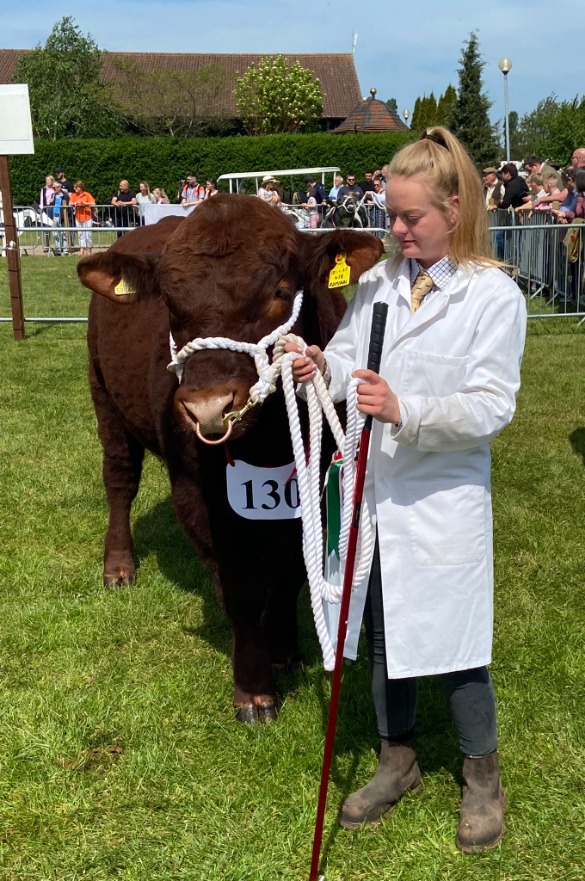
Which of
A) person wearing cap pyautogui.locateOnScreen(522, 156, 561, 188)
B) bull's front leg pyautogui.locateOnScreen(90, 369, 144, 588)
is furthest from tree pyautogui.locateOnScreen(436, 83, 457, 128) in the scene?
bull's front leg pyautogui.locateOnScreen(90, 369, 144, 588)

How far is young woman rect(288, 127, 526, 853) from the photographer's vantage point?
2.37 metres

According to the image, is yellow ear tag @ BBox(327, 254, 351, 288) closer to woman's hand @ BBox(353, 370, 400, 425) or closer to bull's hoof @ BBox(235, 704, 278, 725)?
woman's hand @ BBox(353, 370, 400, 425)

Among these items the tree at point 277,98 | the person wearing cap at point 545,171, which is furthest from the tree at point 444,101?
the person wearing cap at point 545,171

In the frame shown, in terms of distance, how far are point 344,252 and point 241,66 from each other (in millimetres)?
66893

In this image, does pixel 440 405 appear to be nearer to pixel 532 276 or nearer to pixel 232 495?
pixel 232 495

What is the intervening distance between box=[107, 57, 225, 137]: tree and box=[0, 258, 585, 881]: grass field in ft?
167

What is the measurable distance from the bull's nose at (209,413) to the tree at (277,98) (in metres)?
52.1

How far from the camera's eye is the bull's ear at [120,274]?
317 centimetres

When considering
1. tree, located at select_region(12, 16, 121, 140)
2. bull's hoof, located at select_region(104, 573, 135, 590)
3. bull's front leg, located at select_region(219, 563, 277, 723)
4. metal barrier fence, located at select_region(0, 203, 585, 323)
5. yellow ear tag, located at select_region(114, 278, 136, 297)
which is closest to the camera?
yellow ear tag, located at select_region(114, 278, 136, 297)

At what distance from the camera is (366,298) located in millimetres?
2721

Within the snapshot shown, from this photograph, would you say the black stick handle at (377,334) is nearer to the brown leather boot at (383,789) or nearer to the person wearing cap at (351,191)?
the brown leather boot at (383,789)

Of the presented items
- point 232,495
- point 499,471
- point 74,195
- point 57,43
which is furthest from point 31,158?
point 232,495

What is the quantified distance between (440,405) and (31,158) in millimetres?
34484

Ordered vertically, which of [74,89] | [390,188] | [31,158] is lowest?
Answer: [390,188]
